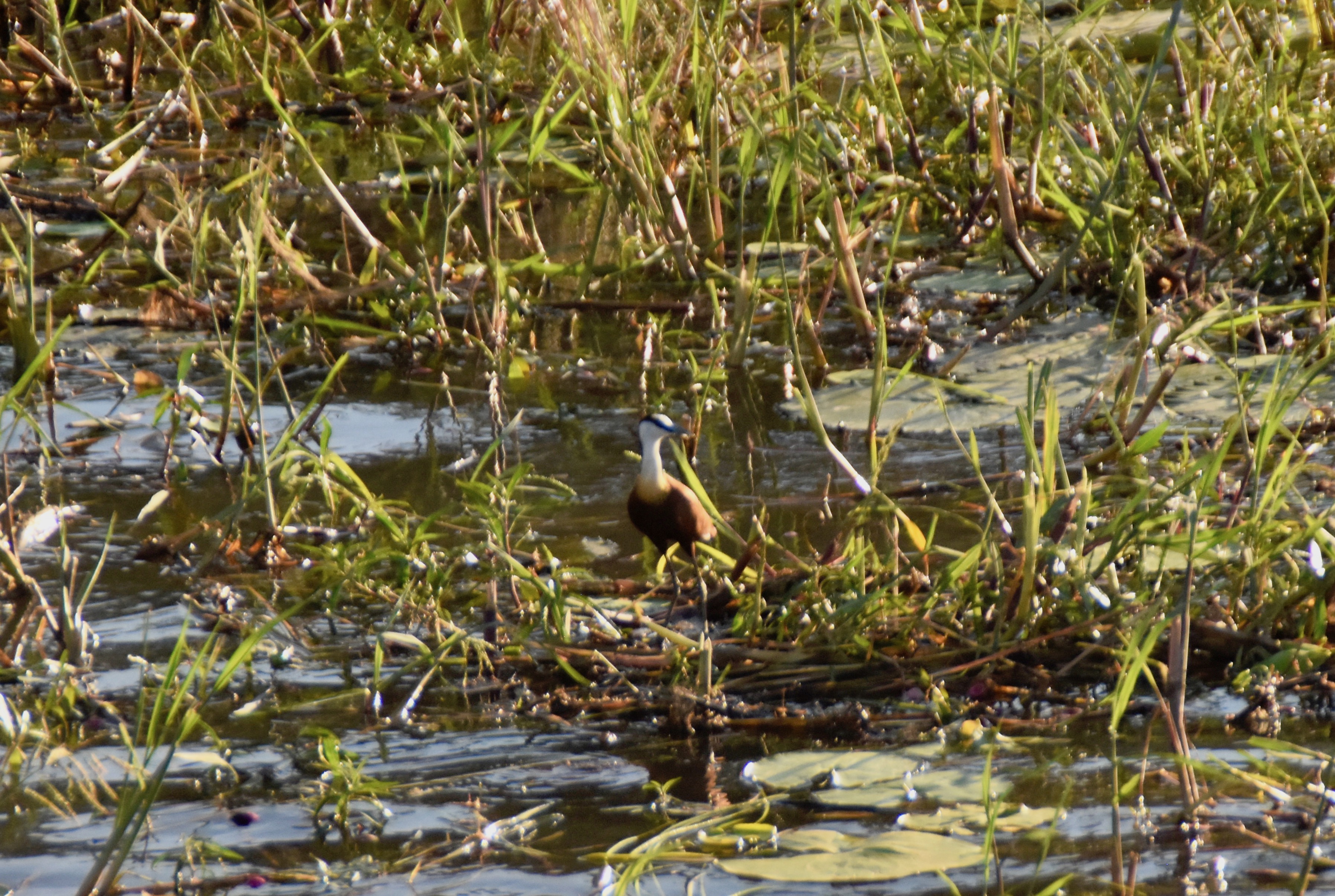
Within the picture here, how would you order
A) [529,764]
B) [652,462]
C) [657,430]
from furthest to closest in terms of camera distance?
1. [657,430]
2. [652,462]
3. [529,764]

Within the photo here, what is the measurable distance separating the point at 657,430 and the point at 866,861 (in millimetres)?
1730

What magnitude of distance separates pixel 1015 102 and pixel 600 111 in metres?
1.37

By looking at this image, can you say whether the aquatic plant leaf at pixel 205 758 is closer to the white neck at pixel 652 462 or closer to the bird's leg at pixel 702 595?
the bird's leg at pixel 702 595

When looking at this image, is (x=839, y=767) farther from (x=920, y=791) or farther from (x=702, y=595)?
(x=702, y=595)

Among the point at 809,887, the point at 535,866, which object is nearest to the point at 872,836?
the point at 809,887

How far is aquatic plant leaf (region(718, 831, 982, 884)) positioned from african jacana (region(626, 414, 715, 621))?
115 centimetres

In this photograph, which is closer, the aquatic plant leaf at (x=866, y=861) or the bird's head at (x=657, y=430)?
the aquatic plant leaf at (x=866, y=861)

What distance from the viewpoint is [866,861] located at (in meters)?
2.16

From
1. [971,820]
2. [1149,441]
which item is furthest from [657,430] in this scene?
[971,820]

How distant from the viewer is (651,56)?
492 cm

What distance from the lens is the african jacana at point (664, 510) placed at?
3445 millimetres

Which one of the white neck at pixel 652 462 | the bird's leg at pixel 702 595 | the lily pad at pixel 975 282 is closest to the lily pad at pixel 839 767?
the bird's leg at pixel 702 595

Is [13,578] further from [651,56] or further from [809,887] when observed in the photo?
[651,56]

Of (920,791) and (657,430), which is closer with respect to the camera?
(920,791)
